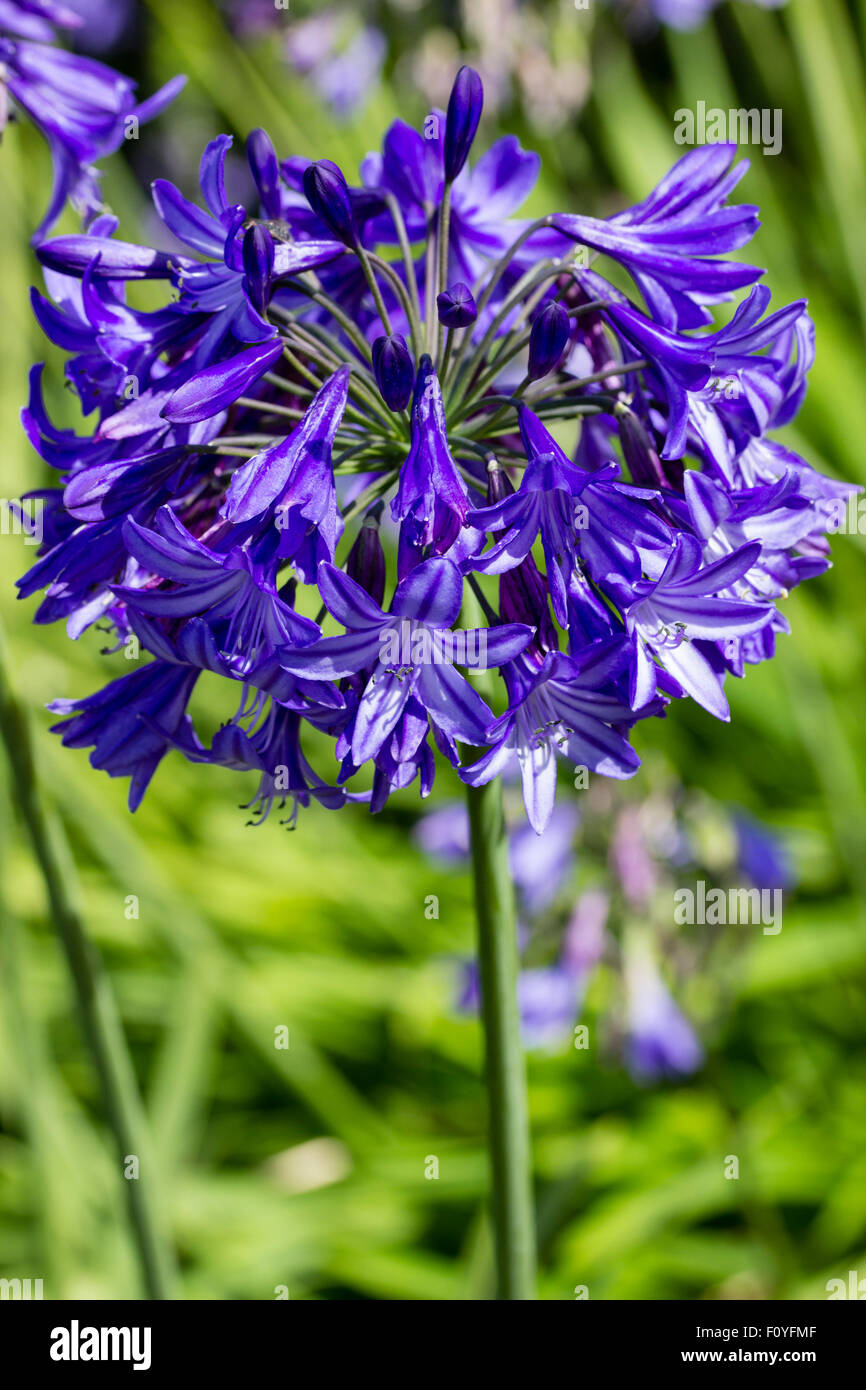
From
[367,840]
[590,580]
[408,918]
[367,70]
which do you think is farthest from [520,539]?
[367,70]

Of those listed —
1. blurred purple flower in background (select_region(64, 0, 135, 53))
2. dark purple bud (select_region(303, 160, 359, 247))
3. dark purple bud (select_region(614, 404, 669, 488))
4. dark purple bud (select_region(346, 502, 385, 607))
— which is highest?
blurred purple flower in background (select_region(64, 0, 135, 53))

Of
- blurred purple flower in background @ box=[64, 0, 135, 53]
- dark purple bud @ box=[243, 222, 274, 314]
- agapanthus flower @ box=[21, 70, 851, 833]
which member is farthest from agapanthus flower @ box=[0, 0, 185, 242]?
blurred purple flower in background @ box=[64, 0, 135, 53]

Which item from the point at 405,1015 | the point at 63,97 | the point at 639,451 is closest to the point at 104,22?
the point at 63,97

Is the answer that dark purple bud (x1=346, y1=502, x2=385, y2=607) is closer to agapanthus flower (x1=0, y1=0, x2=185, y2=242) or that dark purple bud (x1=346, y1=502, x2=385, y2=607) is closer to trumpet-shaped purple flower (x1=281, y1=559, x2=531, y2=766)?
trumpet-shaped purple flower (x1=281, y1=559, x2=531, y2=766)

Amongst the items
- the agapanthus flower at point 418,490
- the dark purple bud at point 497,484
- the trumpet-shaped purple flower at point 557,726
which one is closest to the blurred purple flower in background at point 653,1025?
the agapanthus flower at point 418,490

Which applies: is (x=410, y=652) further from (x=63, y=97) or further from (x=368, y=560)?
(x=63, y=97)
